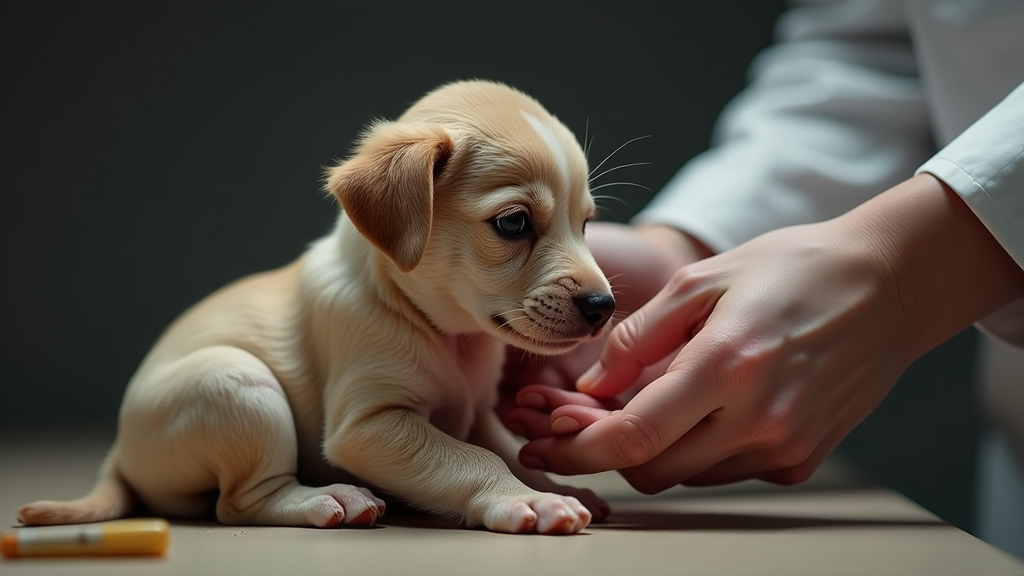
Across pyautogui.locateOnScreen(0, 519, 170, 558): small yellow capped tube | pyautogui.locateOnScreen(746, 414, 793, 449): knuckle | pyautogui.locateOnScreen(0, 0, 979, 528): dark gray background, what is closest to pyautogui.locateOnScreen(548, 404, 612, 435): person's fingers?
pyautogui.locateOnScreen(746, 414, 793, 449): knuckle

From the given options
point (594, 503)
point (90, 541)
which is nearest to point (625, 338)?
point (594, 503)

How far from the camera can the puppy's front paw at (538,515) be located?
57.9 inches

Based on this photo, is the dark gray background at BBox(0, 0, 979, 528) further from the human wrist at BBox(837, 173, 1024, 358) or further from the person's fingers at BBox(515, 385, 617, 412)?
the human wrist at BBox(837, 173, 1024, 358)

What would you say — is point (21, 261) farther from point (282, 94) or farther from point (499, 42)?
point (499, 42)

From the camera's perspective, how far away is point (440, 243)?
168 centimetres

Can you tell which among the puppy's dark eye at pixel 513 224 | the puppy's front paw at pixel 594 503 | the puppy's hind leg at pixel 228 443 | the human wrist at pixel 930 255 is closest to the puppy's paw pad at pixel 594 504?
the puppy's front paw at pixel 594 503

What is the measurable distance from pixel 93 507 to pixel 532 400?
0.73 m

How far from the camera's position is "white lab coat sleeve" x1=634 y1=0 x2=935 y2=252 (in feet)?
7.67

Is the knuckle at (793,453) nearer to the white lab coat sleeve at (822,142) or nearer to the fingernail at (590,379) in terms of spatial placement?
the fingernail at (590,379)

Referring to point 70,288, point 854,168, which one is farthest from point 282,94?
point 854,168

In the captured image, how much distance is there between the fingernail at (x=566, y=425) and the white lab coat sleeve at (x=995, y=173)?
0.68 metres

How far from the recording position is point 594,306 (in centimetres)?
162

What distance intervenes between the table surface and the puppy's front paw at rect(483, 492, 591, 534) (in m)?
0.02

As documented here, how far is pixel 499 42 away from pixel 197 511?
83.7 inches
